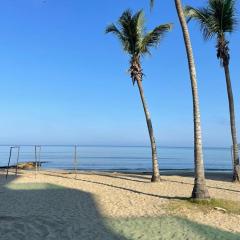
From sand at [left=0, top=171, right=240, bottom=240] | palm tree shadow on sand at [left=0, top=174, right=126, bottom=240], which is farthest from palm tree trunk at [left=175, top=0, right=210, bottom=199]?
palm tree shadow on sand at [left=0, top=174, right=126, bottom=240]

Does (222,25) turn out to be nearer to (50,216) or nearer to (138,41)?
(138,41)

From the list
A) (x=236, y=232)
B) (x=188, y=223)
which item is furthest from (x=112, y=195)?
(x=236, y=232)

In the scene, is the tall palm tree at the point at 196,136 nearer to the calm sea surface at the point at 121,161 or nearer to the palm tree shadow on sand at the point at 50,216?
the palm tree shadow on sand at the point at 50,216

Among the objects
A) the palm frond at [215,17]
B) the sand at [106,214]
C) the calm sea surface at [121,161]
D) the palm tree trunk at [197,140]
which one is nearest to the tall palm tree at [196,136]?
the palm tree trunk at [197,140]

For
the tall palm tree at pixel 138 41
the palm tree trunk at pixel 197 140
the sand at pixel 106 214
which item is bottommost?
the sand at pixel 106 214

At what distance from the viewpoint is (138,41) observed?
2233cm

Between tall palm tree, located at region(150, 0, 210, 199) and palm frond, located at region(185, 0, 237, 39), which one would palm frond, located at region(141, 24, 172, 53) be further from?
tall palm tree, located at region(150, 0, 210, 199)

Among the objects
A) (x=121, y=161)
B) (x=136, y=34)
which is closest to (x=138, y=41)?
(x=136, y=34)

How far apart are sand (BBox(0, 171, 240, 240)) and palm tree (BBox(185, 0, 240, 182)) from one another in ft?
10.6

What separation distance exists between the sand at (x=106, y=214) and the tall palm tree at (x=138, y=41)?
2790 mm

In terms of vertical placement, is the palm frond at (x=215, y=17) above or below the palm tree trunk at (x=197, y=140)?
above

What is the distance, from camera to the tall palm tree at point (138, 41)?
72.4ft

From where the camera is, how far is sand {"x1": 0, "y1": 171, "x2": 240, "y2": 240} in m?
10.8

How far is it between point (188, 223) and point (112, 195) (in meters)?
5.14
